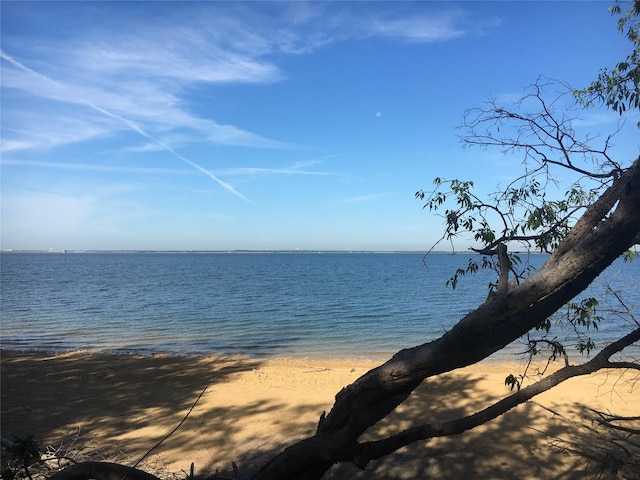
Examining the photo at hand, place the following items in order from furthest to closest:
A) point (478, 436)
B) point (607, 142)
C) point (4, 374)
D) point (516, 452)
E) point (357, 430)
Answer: point (4, 374)
point (478, 436)
point (516, 452)
point (607, 142)
point (357, 430)

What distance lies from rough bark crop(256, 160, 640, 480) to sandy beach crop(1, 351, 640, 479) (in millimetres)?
2199

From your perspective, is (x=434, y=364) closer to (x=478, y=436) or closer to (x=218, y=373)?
(x=478, y=436)

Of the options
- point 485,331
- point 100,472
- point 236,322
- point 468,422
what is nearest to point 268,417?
point 100,472

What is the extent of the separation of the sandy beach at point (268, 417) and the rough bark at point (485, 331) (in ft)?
7.22

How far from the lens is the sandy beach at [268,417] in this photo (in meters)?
5.52

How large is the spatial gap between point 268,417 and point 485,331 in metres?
5.94

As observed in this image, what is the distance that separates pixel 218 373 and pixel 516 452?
7.35 metres

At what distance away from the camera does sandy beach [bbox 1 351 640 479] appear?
5.52 meters

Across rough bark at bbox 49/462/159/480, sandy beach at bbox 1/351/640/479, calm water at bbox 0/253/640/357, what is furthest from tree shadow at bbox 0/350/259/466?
calm water at bbox 0/253/640/357

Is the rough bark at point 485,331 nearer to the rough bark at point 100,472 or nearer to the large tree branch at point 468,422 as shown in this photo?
the large tree branch at point 468,422

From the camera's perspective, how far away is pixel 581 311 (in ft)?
12.1

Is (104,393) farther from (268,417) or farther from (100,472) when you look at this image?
(100,472)

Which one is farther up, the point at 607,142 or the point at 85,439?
the point at 607,142

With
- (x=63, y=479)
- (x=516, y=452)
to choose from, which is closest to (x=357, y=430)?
(x=63, y=479)
